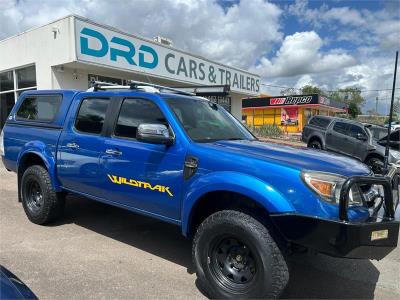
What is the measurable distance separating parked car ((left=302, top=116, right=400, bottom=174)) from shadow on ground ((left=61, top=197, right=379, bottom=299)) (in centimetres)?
645

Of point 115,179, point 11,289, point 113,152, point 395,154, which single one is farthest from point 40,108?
point 395,154

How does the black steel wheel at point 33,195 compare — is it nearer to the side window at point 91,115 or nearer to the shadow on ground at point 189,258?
the shadow on ground at point 189,258

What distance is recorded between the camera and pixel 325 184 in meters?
3.14

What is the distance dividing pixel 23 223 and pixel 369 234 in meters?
4.72

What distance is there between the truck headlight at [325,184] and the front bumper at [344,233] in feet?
0.26

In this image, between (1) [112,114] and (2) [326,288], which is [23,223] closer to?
(1) [112,114]

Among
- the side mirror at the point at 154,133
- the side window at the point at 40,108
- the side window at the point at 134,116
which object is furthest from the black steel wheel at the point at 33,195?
the side mirror at the point at 154,133

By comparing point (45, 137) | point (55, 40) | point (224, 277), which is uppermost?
point (55, 40)

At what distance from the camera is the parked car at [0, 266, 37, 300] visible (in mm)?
2006

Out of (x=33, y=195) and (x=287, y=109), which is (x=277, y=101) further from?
(x=33, y=195)

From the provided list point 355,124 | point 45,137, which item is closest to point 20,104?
point 45,137

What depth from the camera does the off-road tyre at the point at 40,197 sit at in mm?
5445

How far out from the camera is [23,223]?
576 cm

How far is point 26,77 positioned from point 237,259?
13.0 meters
